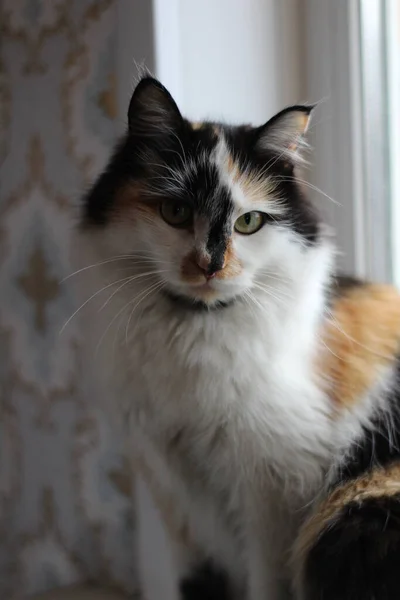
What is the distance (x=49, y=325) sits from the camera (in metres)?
1.47

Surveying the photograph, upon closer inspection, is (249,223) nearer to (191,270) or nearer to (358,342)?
(191,270)

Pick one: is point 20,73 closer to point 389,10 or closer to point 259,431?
point 389,10

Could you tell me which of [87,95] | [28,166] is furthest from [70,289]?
[87,95]

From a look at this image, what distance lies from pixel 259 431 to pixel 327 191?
0.61 m

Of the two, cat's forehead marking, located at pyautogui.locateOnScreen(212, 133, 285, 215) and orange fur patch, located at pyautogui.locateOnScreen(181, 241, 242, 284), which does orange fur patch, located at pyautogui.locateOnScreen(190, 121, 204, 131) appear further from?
orange fur patch, located at pyautogui.locateOnScreen(181, 241, 242, 284)

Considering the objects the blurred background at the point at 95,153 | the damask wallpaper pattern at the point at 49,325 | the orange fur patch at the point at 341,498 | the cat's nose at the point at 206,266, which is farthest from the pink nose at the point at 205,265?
the damask wallpaper pattern at the point at 49,325

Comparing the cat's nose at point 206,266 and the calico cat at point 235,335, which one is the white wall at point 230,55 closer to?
the calico cat at point 235,335

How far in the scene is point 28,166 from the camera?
57.4 inches

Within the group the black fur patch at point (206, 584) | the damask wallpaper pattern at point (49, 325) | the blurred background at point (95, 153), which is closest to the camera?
the black fur patch at point (206, 584)

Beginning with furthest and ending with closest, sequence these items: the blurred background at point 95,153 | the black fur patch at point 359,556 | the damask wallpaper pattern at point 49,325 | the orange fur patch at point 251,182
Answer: the damask wallpaper pattern at point 49,325 → the blurred background at point 95,153 → the orange fur patch at point 251,182 → the black fur patch at point 359,556

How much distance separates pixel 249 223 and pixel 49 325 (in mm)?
690

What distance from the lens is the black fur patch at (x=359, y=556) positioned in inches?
32.5

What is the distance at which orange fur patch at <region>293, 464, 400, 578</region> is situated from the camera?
3.01ft

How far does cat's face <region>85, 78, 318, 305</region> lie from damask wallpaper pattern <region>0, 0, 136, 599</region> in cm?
44
